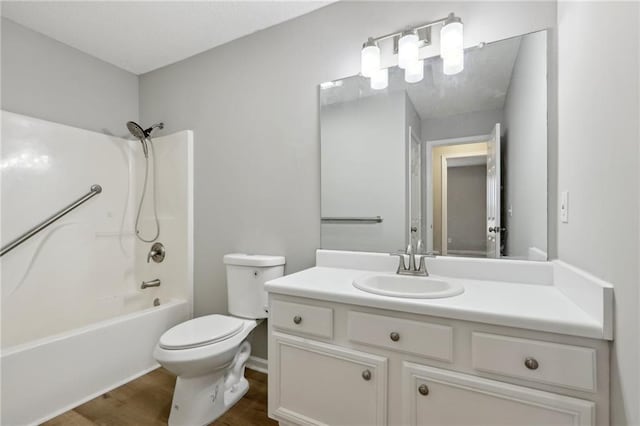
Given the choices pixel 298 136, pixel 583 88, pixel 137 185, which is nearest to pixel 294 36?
pixel 298 136

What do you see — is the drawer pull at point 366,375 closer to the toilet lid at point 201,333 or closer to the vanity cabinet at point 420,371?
the vanity cabinet at point 420,371

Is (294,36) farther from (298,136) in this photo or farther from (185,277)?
(185,277)

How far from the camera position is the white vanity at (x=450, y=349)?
2.87 feet

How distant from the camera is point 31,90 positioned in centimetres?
203

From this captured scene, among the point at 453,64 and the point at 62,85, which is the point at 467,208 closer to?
the point at 453,64

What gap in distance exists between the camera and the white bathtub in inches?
58.1

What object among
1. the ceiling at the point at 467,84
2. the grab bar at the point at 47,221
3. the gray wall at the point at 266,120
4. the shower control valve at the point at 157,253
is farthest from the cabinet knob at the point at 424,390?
the grab bar at the point at 47,221

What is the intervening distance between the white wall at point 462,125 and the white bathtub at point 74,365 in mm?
2104

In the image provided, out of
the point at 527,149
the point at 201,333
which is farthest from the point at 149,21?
the point at 527,149

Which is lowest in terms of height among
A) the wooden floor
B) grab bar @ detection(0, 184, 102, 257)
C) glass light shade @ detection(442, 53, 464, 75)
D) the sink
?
the wooden floor

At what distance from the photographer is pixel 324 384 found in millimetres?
1254

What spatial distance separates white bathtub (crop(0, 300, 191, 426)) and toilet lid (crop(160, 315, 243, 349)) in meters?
0.55

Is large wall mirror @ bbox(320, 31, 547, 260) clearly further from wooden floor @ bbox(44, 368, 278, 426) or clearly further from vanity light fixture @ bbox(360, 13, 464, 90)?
wooden floor @ bbox(44, 368, 278, 426)

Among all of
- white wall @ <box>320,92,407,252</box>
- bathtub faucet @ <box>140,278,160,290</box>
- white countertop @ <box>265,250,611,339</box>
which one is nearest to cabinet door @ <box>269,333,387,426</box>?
white countertop @ <box>265,250,611,339</box>
